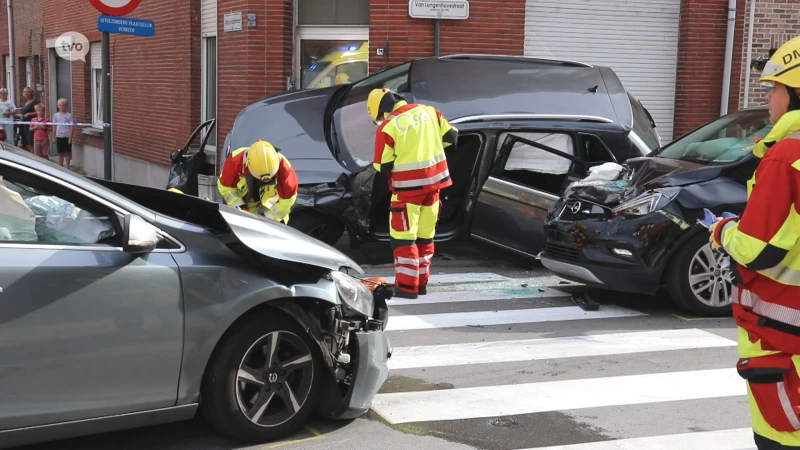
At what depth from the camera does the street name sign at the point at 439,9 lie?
12133mm

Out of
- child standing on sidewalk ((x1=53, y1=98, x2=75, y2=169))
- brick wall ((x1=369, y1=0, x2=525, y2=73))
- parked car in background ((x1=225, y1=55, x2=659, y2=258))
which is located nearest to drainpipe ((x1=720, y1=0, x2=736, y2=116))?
brick wall ((x1=369, y1=0, x2=525, y2=73))

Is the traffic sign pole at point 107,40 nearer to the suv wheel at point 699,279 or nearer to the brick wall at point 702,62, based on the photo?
the suv wheel at point 699,279

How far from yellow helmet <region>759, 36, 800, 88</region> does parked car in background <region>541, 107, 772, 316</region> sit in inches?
150

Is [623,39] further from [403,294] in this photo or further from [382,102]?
[403,294]

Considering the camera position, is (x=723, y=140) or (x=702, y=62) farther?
(x=702, y=62)

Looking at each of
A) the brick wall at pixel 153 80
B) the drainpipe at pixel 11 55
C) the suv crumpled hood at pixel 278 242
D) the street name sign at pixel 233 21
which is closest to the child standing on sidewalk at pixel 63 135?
the brick wall at pixel 153 80

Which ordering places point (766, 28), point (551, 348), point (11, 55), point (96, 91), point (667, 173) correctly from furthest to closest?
point (11, 55) → point (96, 91) → point (766, 28) → point (667, 173) → point (551, 348)

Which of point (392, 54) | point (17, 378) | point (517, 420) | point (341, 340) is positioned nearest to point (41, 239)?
point (17, 378)

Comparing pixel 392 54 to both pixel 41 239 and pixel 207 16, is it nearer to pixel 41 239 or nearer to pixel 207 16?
pixel 207 16

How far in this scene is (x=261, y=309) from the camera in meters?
4.30

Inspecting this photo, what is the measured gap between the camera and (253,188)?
23.2 ft

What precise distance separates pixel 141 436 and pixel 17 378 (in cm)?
98

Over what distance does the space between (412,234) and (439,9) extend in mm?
5675

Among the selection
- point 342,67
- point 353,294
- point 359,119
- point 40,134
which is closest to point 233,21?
point 342,67
